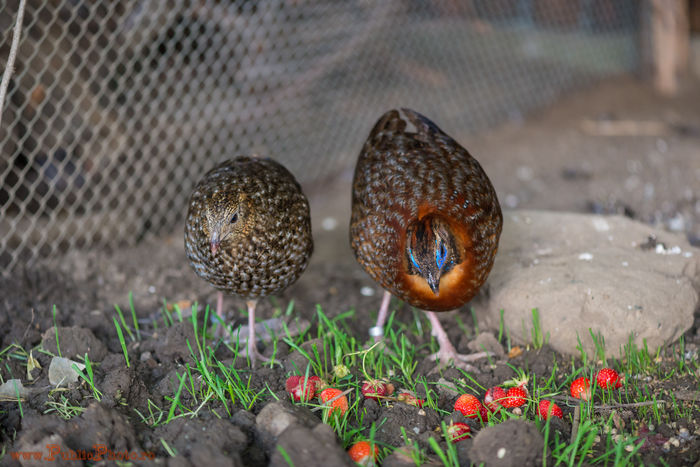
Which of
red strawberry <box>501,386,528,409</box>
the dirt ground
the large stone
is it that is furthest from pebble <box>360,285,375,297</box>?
red strawberry <box>501,386,528,409</box>

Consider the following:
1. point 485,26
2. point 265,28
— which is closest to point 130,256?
point 265,28

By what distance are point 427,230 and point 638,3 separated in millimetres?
6573

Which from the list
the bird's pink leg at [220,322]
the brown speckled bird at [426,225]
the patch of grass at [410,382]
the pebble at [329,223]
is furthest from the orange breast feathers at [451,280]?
the pebble at [329,223]

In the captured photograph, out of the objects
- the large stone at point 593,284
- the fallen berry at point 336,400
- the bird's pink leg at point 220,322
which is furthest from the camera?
the bird's pink leg at point 220,322

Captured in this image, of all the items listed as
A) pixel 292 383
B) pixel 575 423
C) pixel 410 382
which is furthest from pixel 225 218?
pixel 575 423

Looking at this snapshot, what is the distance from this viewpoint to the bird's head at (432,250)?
118 inches

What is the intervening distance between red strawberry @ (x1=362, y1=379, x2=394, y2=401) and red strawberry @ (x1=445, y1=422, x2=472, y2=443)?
1.36ft

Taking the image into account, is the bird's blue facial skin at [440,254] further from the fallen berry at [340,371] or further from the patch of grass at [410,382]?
the fallen berry at [340,371]

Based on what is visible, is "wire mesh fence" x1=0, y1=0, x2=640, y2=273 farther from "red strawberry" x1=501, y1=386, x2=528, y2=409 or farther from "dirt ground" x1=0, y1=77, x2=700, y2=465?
"red strawberry" x1=501, y1=386, x2=528, y2=409

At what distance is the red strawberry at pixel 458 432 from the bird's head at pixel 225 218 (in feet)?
4.45

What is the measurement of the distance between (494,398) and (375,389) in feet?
1.81

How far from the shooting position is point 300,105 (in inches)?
A: 234

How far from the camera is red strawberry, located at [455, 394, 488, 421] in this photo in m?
2.97

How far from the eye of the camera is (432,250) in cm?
299
